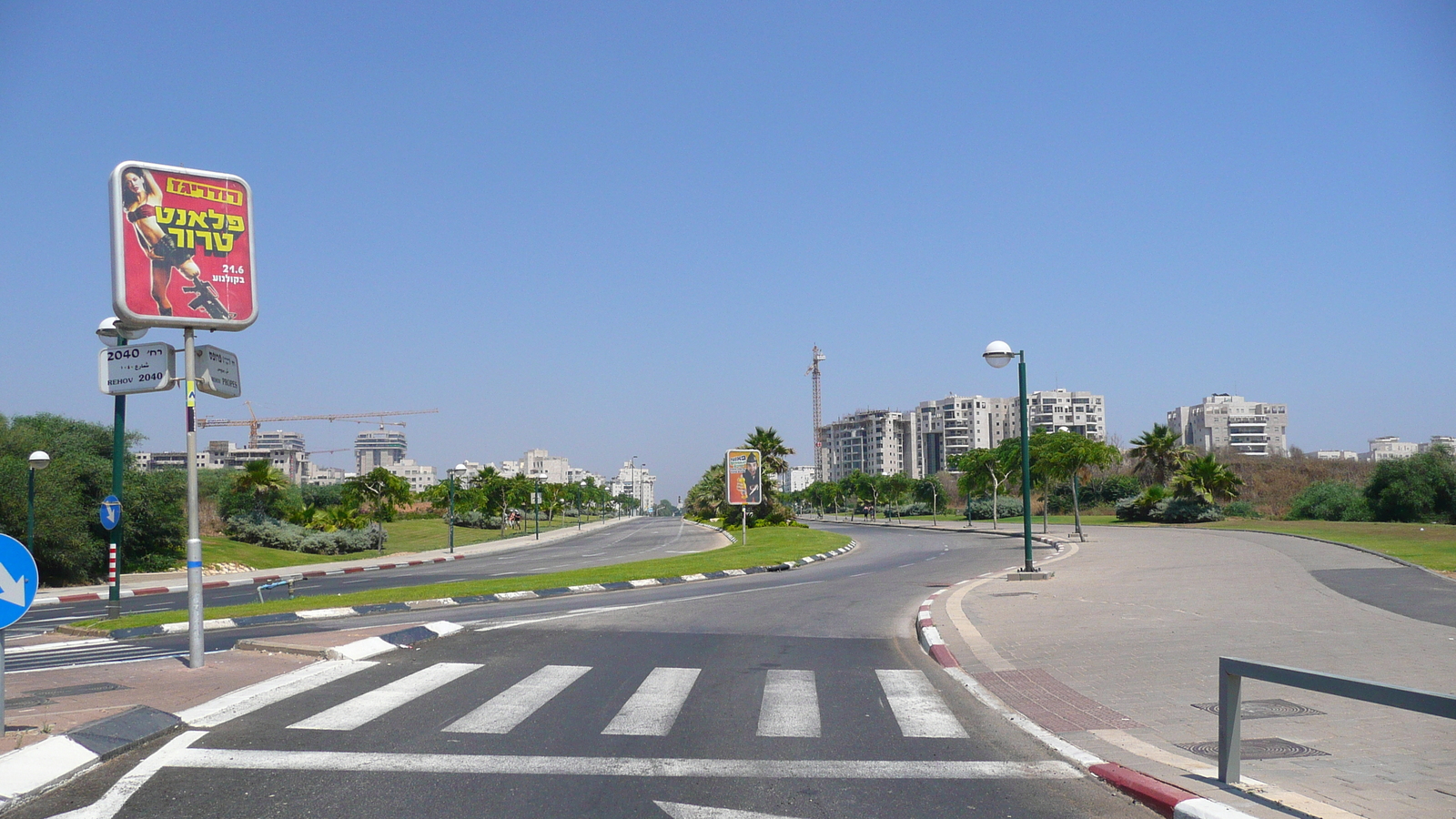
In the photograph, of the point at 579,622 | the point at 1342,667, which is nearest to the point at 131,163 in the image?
the point at 579,622

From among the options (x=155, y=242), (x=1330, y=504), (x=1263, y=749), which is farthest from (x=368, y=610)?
(x=1330, y=504)

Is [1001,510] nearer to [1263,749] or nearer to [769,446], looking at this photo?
[769,446]

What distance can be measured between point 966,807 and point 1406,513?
202ft

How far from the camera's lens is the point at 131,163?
35.0ft

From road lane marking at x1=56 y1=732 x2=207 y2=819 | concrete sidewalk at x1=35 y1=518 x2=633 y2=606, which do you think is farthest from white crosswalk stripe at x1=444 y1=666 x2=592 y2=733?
concrete sidewalk at x1=35 y1=518 x2=633 y2=606

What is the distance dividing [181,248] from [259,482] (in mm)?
54075

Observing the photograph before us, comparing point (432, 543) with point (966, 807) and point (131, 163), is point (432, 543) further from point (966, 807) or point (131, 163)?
point (966, 807)

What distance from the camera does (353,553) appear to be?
60.2m

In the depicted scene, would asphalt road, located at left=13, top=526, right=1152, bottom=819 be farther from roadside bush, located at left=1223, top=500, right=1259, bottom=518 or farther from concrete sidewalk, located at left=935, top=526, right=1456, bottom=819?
roadside bush, located at left=1223, top=500, right=1259, bottom=518

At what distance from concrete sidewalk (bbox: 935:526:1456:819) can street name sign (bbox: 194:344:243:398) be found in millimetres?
9195

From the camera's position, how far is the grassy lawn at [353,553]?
155 ft

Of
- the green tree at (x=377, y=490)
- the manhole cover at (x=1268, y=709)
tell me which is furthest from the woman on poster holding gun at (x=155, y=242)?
the green tree at (x=377, y=490)

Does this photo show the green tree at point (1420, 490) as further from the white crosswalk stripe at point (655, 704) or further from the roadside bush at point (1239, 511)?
the white crosswalk stripe at point (655, 704)

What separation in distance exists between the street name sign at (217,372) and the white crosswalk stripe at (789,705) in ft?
22.6
